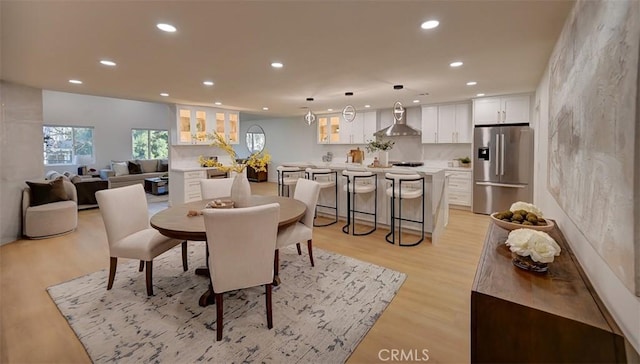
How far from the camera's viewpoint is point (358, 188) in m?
4.47

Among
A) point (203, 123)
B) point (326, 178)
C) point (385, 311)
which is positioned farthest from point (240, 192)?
point (203, 123)

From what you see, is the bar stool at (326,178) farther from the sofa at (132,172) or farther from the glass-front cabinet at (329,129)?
the sofa at (132,172)

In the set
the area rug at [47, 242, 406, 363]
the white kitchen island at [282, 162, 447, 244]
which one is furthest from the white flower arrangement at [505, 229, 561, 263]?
the white kitchen island at [282, 162, 447, 244]

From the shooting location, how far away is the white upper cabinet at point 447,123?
6.20m

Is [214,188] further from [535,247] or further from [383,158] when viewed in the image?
[535,247]

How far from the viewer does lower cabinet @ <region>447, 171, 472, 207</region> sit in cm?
599

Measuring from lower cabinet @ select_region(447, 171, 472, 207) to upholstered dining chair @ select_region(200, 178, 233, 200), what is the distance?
179 inches

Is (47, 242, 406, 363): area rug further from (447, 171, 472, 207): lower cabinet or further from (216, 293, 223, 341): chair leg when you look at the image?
(447, 171, 472, 207): lower cabinet

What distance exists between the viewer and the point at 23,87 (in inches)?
173

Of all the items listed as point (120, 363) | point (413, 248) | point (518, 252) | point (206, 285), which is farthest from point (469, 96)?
point (120, 363)

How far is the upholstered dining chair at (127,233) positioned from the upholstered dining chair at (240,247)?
90 cm

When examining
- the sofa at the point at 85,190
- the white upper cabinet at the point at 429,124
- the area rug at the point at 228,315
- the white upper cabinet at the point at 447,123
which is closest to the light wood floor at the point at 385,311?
the area rug at the point at 228,315

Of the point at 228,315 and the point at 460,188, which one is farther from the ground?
the point at 460,188

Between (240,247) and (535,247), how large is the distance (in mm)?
1734
